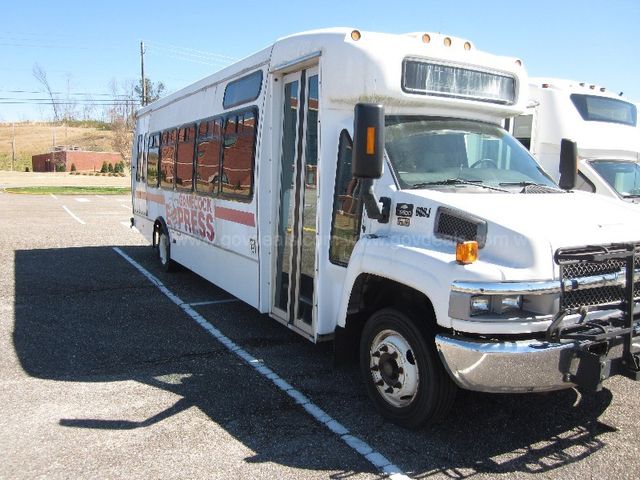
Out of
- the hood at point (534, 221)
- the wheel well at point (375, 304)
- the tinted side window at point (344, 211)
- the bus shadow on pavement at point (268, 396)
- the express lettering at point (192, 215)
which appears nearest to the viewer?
the hood at point (534, 221)

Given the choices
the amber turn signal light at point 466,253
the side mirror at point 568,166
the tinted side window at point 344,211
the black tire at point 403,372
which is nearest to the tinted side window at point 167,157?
the tinted side window at point 344,211

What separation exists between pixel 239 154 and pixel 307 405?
308cm

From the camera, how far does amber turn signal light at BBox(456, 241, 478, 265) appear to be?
347 centimetres

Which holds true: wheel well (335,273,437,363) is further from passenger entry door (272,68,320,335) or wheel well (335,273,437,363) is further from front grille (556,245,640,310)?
front grille (556,245,640,310)

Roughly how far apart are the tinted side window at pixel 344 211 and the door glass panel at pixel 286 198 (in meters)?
0.76

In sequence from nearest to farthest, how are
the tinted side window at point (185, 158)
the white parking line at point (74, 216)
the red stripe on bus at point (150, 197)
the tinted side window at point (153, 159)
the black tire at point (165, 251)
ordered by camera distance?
the tinted side window at point (185, 158)
the black tire at point (165, 251)
the red stripe on bus at point (150, 197)
the tinted side window at point (153, 159)
the white parking line at point (74, 216)

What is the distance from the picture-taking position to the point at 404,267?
3822 millimetres

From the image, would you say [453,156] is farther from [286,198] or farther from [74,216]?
[74,216]

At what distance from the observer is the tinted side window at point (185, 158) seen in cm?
817

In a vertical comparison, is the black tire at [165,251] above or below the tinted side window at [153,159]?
below

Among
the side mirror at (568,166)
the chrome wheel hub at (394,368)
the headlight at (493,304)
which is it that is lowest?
the chrome wheel hub at (394,368)

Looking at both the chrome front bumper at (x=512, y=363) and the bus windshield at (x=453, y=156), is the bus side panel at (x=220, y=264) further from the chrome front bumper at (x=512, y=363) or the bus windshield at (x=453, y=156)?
the chrome front bumper at (x=512, y=363)

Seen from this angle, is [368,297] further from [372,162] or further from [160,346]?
[160,346]

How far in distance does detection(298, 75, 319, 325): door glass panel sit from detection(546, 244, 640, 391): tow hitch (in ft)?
7.15
